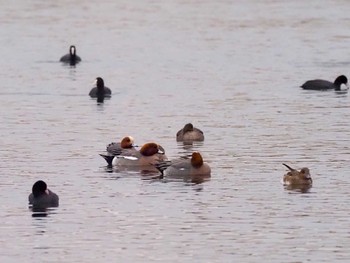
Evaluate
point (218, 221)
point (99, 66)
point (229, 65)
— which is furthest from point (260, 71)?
point (218, 221)

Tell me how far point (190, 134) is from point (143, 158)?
12.4 ft

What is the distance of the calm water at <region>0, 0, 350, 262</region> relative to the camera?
23859 millimetres

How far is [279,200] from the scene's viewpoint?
89.7 ft

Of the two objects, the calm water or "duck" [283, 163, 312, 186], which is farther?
"duck" [283, 163, 312, 186]

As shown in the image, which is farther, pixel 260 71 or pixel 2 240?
pixel 260 71

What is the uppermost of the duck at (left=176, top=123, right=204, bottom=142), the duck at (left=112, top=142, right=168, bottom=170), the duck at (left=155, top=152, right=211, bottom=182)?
the duck at (left=176, top=123, right=204, bottom=142)

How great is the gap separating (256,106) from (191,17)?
36.9 m

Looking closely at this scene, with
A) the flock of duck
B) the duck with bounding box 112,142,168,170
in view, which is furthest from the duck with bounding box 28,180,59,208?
the duck with bounding box 112,142,168,170

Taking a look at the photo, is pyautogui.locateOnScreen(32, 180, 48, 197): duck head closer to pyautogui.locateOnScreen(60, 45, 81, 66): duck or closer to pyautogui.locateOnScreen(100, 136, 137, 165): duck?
pyautogui.locateOnScreen(100, 136, 137, 165): duck

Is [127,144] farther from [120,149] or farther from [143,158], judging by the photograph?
[143,158]

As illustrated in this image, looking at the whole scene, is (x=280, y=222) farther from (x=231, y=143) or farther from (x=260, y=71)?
(x=260, y=71)

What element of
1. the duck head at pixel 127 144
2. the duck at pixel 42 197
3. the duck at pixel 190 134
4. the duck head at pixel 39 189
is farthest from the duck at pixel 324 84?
the duck head at pixel 39 189

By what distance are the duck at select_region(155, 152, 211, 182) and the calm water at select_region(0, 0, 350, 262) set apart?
31cm

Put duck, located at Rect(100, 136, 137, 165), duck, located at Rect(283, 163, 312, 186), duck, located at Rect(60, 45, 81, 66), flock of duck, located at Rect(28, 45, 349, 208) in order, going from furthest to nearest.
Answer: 1. duck, located at Rect(60, 45, 81, 66)
2. duck, located at Rect(100, 136, 137, 165)
3. duck, located at Rect(283, 163, 312, 186)
4. flock of duck, located at Rect(28, 45, 349, 208)
